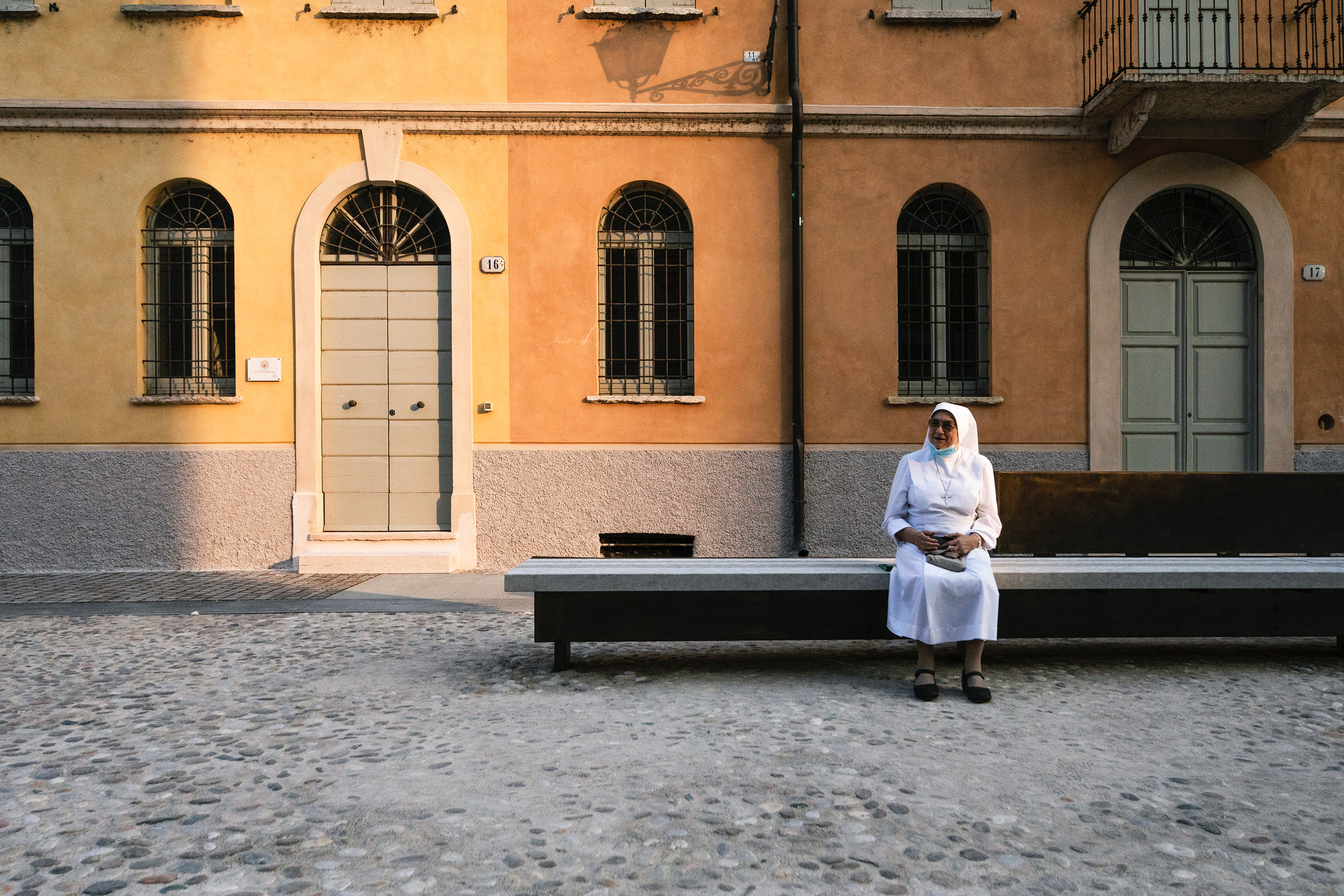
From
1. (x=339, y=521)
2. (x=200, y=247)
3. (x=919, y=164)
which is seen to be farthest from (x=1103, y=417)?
(x=200, y=247)

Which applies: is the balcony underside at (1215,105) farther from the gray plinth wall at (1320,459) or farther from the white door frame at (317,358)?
the white door frame at (317,358)

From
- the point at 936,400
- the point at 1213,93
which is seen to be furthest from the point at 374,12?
the point at 1213,93

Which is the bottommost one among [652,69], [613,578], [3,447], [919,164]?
[613,578]

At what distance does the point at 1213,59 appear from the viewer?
9.93 metres

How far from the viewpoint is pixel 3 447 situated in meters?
9.56

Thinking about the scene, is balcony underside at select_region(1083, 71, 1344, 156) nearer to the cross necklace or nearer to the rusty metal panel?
the rusty metal panel

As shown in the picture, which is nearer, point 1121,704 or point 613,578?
point 1121,704

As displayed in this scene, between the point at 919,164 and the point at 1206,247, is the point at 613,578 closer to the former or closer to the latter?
the point at 919,164

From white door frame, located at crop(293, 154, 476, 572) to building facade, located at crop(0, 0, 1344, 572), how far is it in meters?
0.03

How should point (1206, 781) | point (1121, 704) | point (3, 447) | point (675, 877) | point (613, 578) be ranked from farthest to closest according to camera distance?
point (3, 447), point (613, 578), point (1121, 704), point (1206, 781), point (675, 877)

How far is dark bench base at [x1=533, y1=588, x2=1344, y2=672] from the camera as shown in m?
5.03

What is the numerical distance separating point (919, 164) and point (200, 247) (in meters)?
8.09

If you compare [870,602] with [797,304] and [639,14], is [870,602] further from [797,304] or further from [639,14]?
[639,14]

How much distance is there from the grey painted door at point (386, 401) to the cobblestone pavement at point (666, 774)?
4186 mm
